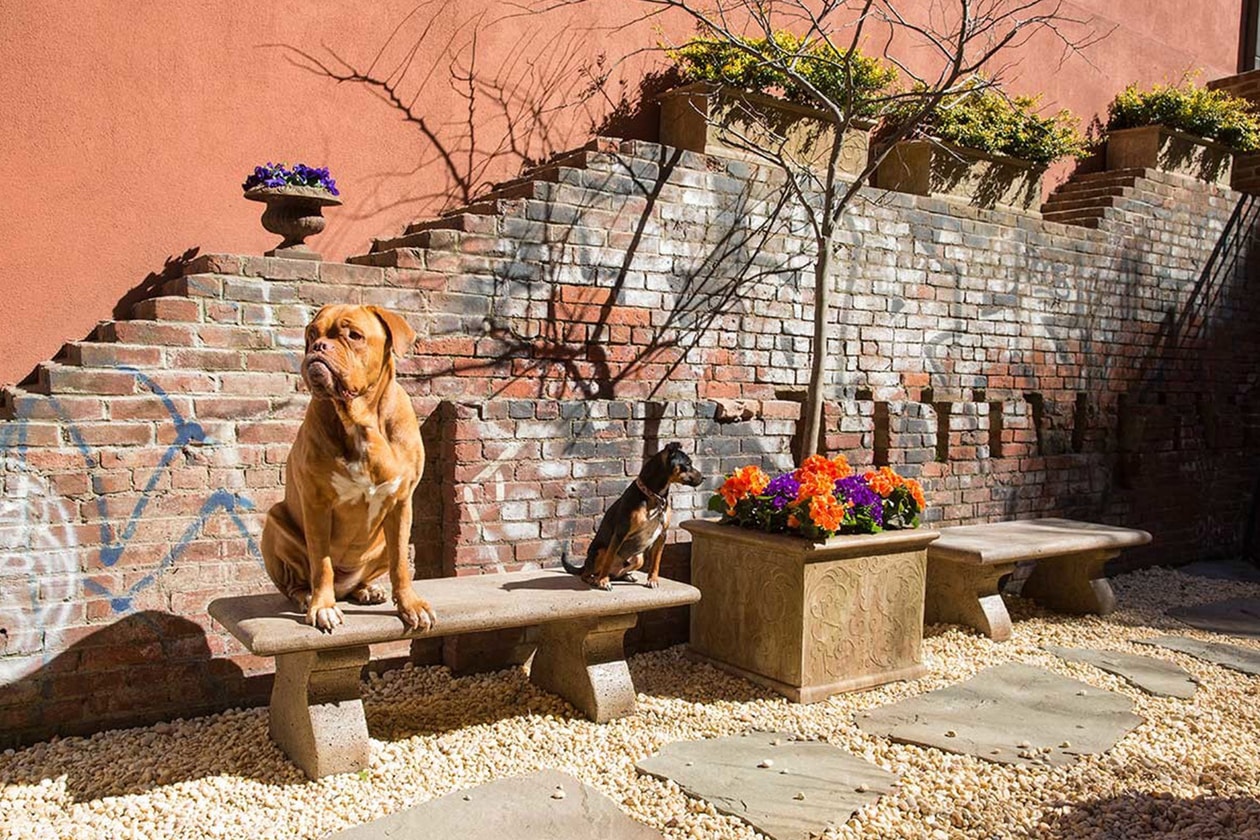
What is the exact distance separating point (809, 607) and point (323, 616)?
78.4 inches

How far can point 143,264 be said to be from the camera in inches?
172

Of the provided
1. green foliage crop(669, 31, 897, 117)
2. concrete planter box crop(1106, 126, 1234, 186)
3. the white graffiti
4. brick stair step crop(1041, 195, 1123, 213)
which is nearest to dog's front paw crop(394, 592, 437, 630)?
the white graffiti

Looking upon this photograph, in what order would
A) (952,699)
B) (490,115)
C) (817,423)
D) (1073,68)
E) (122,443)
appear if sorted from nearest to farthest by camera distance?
1. (122,443)
2. (952,699)
3. (817,423)
4. (490,115)
5. (1073,68)

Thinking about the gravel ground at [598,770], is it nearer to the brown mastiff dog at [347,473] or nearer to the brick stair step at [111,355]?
the brown mastiff dog at [347,473]

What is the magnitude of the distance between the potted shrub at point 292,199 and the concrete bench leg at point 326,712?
173 centimetres

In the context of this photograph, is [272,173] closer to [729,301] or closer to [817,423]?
[729,301]

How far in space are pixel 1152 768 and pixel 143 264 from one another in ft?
15.0

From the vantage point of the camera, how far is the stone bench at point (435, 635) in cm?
305

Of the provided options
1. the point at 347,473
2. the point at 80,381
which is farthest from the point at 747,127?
the point at 80,381

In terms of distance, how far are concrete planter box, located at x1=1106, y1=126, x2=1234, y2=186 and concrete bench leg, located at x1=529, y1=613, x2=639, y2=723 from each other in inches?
265

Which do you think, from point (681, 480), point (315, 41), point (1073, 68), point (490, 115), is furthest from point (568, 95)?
point (1073, 68)

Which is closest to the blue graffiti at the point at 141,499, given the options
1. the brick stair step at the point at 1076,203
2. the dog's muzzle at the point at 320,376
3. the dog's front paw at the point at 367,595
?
the dog's front paw at the point at 367,595

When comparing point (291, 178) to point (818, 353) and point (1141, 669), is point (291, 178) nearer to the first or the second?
point (818, 353)

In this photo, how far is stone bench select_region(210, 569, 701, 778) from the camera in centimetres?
305
